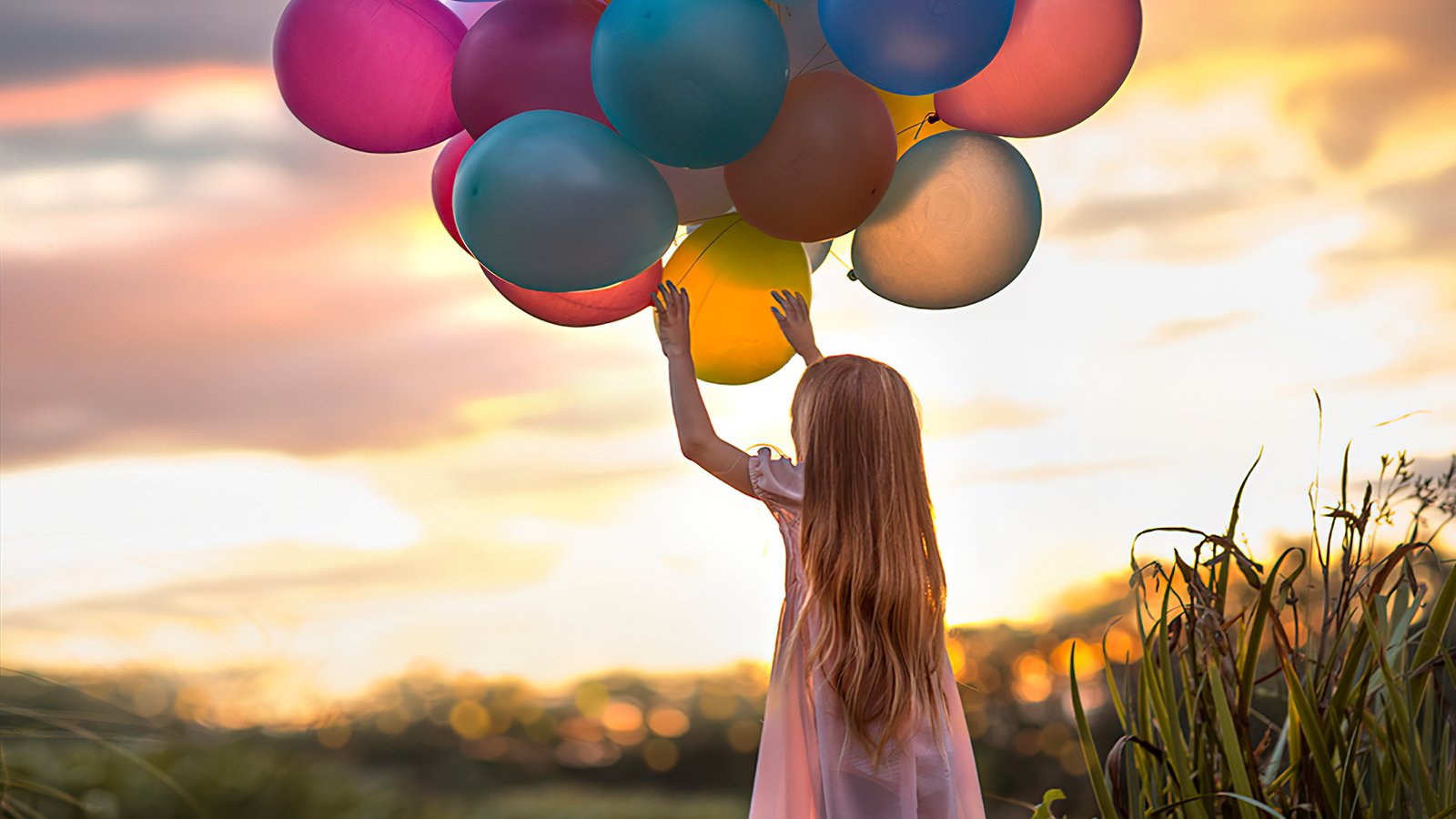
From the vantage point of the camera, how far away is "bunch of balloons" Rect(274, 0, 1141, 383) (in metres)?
1.55

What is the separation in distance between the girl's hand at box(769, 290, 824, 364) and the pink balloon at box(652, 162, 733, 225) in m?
0.17

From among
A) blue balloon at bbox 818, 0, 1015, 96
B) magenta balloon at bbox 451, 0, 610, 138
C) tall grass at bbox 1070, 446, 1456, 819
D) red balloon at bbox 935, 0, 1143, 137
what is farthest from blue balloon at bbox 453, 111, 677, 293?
tall grass at bbox 1070, 446, 1456, 819

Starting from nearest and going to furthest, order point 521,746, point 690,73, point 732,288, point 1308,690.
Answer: point 690,73 < point 1308,690 < point 732,288 < point 521,746

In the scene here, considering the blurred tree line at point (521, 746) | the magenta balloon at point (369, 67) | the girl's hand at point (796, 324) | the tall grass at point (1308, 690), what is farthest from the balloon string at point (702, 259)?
the blurred tree line at point (521, 746)

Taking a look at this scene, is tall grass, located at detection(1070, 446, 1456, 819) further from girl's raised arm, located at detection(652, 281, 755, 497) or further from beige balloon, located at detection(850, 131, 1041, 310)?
girl's raised arm, located at detection(652, 281, 755, 497)

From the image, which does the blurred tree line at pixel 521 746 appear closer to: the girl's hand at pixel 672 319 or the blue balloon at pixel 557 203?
the girl's hand at pixel 672 319

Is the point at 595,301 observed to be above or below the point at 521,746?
above

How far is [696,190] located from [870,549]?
0.62 metres

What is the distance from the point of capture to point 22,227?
3.51 m

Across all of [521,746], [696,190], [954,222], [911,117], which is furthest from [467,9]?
[521,746]

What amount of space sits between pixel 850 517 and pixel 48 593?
8.98 feet

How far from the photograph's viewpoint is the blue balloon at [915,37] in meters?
1.55

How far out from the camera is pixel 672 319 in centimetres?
181

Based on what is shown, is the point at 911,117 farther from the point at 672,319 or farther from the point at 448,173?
the point at 448,173
